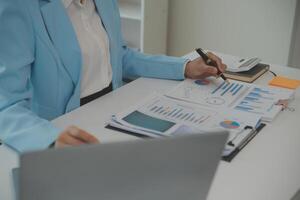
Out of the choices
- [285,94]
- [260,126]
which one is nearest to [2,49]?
[260,126]

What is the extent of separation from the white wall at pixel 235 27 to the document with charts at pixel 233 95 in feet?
4.51

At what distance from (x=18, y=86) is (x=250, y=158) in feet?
2.15

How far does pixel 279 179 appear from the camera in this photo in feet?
3.49

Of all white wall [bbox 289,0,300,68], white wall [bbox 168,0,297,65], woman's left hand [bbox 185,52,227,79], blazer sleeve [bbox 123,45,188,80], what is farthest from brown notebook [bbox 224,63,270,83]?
white wall [bbox 168,0,297,65]

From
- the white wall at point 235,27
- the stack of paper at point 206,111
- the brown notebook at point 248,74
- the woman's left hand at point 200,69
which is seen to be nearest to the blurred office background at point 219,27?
the white wall at point 235,27

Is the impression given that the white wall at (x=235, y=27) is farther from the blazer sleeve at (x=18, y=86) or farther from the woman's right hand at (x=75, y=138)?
the woman's right hand at (x=75, y=138)

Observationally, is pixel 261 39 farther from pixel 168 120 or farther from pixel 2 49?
pixel 2 49

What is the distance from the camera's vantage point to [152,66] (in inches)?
66.8

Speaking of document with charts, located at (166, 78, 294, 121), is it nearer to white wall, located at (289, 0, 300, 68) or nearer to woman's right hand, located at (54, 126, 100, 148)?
woman's right hand, located at (54, 126, 100, 148)

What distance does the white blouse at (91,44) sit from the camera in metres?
1.47

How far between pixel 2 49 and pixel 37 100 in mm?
255

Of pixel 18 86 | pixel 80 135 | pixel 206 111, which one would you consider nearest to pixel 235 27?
pixel 206 111

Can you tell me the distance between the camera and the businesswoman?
1.14m

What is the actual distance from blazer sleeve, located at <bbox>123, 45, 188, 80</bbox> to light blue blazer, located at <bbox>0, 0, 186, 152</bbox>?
0.01m
